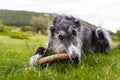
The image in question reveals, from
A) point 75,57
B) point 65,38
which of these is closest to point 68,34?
Answer: point 65,38

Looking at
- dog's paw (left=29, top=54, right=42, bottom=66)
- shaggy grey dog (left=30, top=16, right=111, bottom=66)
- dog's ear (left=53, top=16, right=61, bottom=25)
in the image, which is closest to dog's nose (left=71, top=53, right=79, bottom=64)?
shaggy grey dog (left=30, top=16, right=111, bottom=66)

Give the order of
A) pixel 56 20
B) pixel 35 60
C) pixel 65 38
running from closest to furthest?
1. pixel 35 60
2. pixel 65 38
3. pixel 56 20

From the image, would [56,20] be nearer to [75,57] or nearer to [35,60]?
[35,60]

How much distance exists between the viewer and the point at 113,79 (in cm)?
635

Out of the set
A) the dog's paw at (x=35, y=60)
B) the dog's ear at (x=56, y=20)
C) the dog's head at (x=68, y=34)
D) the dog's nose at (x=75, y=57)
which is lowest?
the dog's paw at (x=35, y=60)

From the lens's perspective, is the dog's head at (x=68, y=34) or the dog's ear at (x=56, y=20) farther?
the dog's ear at (x=56, y=20)

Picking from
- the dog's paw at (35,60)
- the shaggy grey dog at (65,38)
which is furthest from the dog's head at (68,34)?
the dog's paw at (35,60)

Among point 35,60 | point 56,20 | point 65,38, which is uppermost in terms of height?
point 56,20

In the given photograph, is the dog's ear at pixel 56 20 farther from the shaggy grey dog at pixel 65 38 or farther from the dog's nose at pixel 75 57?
the dog's nose at pixel 75 57

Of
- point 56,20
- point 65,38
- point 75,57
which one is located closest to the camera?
point 75,57

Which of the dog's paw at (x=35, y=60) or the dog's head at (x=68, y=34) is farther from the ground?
the dog's head at (x=68, y=34)

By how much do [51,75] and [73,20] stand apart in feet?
8.88

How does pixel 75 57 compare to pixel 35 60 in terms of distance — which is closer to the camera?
pixel 75 57

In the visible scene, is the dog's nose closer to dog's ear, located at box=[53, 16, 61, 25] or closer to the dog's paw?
the dog's paw
